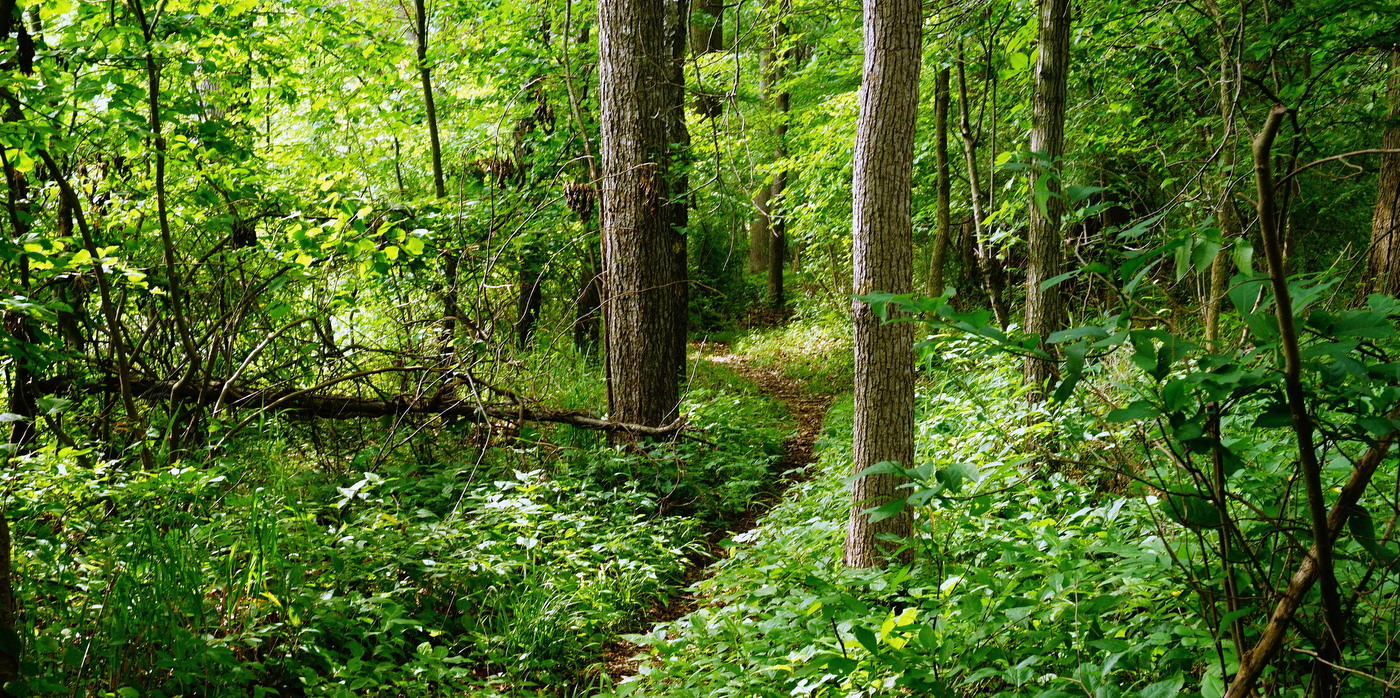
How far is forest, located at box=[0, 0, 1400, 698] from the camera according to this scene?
6.72ft

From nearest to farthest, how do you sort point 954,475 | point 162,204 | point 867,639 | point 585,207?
point 954,475 < point 867,639 < point 162,204 < point 585,207

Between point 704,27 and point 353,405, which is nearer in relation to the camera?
point 353,405

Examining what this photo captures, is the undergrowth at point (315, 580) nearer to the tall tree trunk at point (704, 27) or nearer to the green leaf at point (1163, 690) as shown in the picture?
the green leaf at point (1163, 690)

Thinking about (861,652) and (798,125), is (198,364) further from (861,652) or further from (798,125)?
(798,125)

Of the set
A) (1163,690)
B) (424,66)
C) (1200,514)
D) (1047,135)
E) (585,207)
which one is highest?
(424,66)

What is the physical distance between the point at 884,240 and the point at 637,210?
3375 mm

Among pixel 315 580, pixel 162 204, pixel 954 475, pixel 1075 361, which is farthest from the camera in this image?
pixel 162 204

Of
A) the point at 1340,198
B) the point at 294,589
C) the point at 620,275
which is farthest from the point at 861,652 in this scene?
the point at 1340,198

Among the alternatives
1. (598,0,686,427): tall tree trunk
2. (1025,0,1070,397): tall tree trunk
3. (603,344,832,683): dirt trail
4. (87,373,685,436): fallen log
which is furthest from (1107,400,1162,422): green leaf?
(598,0,686,427): tall tree trunk

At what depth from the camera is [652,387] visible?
7.19 meters

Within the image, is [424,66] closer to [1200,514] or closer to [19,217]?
[19,217]

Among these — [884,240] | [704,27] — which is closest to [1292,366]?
[884,240]

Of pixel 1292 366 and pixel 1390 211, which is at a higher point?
pixel 1390 211

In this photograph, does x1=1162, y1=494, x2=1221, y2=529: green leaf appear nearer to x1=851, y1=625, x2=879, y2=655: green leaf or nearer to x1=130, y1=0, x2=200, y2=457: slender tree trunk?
x1=851, y1=625, x2=879, y2=655: green leaf
